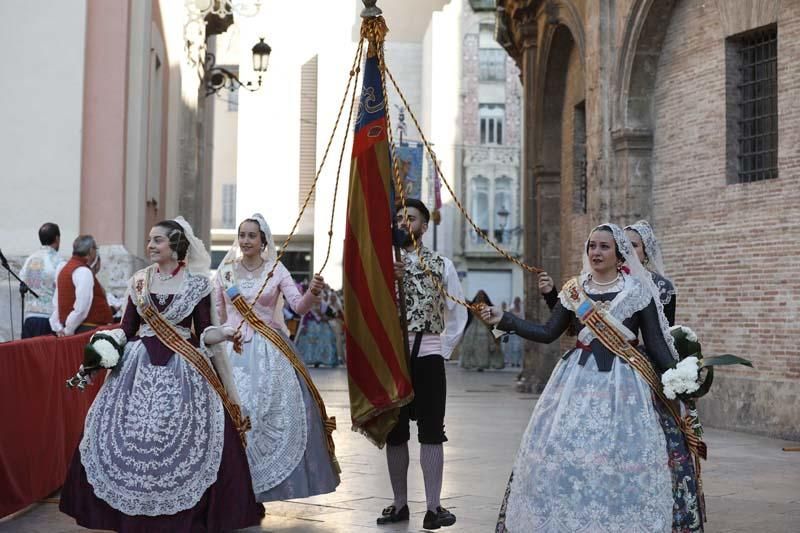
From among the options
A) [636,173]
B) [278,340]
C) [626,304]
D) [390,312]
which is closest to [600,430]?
[626,304]

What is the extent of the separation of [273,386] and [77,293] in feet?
13.2

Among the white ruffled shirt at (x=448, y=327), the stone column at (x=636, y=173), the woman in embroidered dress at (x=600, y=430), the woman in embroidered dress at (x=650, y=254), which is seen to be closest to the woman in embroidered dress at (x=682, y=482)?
the woman in embroidered dress at (x=600, y=430)

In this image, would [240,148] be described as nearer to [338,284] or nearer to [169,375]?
[338,284]

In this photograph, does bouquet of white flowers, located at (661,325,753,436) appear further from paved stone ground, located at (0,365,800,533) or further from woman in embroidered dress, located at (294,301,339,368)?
woman in embroidered dress, located at (294,301,339,368)

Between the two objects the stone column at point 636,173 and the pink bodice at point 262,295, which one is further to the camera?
the stone column at point 636,173

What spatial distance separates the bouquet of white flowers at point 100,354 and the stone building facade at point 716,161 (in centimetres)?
821

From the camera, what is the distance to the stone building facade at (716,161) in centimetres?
1330

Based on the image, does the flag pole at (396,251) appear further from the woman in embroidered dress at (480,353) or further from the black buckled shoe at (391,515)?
the woman in embroidered dress at (480,353)

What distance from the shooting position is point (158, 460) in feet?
22.2

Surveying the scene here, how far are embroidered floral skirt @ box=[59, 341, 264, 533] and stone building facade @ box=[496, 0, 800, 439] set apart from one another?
25.6 feet

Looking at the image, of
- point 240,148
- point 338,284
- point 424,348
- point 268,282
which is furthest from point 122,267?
point 240,148

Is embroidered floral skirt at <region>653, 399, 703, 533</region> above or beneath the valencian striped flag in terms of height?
beneath

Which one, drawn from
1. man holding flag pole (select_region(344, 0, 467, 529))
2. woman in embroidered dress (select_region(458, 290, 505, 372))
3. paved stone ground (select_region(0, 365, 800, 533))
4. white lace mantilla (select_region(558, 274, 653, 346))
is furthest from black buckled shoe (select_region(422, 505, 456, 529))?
woman in embroidered dress (select_region(458, 290, 505, 372))

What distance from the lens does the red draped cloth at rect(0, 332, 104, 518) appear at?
7668 millimetres
